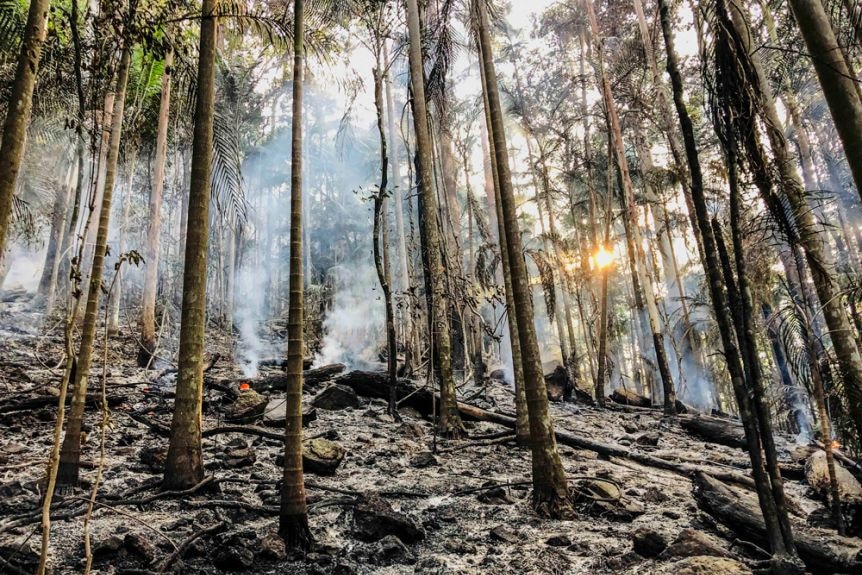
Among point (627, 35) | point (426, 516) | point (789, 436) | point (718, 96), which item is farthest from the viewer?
point (627, 35)

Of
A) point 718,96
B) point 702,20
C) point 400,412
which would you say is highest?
point 702,20

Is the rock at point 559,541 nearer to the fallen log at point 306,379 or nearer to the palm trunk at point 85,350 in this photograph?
the palm trunk at point 85,350

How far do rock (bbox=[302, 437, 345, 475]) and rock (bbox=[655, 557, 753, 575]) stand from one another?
3545 mm

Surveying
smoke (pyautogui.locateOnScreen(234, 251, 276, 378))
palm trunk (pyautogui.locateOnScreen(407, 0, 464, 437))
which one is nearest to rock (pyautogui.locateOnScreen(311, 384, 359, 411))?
palm trunk (pyautogui.locateOnScreen(407, 0, 464, 437))

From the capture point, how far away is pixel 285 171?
101ft

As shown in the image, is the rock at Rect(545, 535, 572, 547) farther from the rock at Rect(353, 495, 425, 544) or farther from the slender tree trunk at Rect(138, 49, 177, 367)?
the slender tree trunk at Rect(138, 49, 177, 367)

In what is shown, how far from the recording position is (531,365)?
453 centimetres

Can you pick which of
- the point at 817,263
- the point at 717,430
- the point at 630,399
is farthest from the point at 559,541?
the point at 630,399

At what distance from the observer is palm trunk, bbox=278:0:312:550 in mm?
3465

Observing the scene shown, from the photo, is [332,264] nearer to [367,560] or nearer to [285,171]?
[285,171]

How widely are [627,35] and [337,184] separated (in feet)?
86.0

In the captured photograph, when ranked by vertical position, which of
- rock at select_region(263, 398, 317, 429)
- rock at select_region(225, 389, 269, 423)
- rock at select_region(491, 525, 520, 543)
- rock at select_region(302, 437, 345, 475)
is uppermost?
rock at select_region(225, 389, 269, 423)

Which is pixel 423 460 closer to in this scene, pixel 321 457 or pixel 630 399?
pixel 321 457

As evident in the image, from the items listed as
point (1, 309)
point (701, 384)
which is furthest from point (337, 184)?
point (701, 384)
